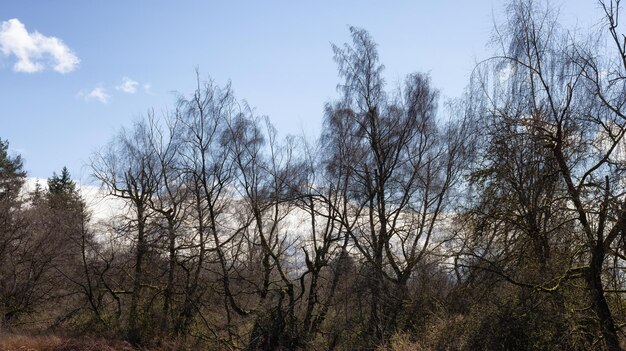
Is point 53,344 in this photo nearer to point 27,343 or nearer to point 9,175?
point 27,343

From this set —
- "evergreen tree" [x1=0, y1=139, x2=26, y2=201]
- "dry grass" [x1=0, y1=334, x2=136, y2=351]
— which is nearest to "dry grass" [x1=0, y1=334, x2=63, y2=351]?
"dry grass" [x1=0, y1=334, x2=136, y2=351]

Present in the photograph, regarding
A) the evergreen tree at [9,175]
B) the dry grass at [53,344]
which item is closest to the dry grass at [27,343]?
the dry grass at [53,344]

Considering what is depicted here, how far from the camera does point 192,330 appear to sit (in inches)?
893

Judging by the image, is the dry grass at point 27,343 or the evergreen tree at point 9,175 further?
the evergreen tree at point 9,175

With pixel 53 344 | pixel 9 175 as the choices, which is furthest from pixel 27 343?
pixel 9 175

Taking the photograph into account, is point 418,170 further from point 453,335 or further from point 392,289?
point 453,335

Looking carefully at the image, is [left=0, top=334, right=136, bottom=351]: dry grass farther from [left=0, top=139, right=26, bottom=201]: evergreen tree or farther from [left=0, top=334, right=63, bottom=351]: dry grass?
[left=0, top=139, right=26, bottom=201]: evergreen tree

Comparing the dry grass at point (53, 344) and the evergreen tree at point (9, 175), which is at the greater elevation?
the evergreen tree at point (9, 175)

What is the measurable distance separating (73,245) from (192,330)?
351 inches

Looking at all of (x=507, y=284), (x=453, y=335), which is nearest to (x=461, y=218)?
(x=507, y=284)

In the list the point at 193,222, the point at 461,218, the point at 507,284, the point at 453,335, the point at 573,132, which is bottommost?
the point at 453,335

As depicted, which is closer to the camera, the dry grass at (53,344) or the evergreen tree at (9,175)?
the dry grass at (53,344)

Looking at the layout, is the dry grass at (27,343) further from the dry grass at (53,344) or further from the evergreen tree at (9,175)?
the evergreen tree at (9,175)

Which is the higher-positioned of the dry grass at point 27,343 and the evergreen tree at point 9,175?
the evergreen tree at point 9,175
